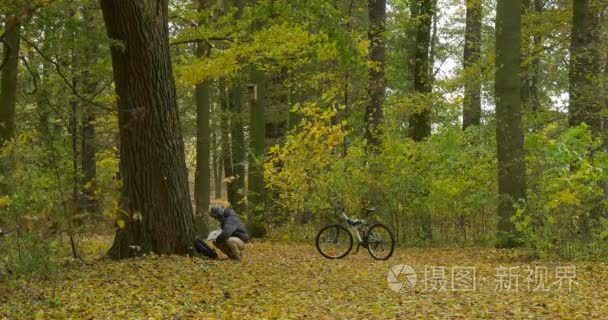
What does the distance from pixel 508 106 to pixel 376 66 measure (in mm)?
4360

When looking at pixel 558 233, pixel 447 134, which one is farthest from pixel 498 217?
pixel 447 134

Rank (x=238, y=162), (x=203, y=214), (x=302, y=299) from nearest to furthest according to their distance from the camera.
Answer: (x=302, y=299) < (x=203, y=214) < (x=238, y=162)

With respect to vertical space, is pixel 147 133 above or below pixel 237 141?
below

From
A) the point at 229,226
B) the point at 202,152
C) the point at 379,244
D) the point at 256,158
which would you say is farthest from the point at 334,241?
the point at 202,152

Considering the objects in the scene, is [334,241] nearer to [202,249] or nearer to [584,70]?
[202,249]

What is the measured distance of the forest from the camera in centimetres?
662

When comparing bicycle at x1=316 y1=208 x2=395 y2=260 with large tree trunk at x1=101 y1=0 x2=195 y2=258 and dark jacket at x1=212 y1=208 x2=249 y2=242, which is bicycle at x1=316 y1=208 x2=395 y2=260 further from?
large tree trunk at x1=101 y1=0 x2=195 y2=258

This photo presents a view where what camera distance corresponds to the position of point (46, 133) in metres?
11.3

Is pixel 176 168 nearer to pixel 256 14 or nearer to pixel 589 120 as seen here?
pixel 256 14

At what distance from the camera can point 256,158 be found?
1523cm

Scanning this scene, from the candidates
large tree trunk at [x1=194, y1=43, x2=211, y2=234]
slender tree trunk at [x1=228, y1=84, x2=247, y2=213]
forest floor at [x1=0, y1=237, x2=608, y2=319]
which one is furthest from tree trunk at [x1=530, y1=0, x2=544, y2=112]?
slender tree trunk at [x1=228, y1=84, x2=247, y2=213]

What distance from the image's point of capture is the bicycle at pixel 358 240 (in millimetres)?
11133

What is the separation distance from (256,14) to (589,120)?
674cm

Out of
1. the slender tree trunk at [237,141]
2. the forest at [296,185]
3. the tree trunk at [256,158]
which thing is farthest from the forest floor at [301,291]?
the slender tree trunk at [237,141]
